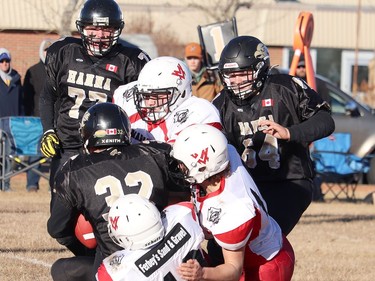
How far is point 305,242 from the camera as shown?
29.4ft

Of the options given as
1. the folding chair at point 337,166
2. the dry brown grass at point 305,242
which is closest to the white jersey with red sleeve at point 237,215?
the dry brown grass at point 305,242

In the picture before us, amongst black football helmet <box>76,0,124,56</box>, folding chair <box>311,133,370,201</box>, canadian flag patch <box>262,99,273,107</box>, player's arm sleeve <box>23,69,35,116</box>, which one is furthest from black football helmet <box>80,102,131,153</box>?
folding chair <box>311,133,370,201</box>

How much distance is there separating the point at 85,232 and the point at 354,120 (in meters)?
10.7

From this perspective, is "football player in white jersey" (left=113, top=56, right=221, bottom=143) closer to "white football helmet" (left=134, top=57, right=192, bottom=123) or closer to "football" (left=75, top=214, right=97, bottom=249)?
"white football helmet" (left=134, top=57, right=192, bottom=123)

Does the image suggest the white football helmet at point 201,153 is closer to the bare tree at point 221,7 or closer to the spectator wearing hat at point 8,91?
the spectator wearing hat at point 8,91

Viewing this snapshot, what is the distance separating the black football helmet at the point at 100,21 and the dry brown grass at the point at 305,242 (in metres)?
1.58

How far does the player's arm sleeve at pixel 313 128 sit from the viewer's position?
554 cm

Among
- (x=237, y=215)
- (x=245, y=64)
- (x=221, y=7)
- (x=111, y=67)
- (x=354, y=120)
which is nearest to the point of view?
(x=237, y=215)

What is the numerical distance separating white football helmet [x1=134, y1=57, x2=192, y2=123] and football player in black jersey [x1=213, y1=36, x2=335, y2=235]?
0.36 meters

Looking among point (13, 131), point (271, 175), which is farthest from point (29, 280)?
point (13, 131)

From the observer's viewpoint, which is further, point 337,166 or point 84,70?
point 337,166

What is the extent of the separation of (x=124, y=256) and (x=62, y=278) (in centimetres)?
75

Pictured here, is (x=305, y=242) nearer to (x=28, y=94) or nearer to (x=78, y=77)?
(x=78, y=77)

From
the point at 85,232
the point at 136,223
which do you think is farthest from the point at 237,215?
the point at 85,232
